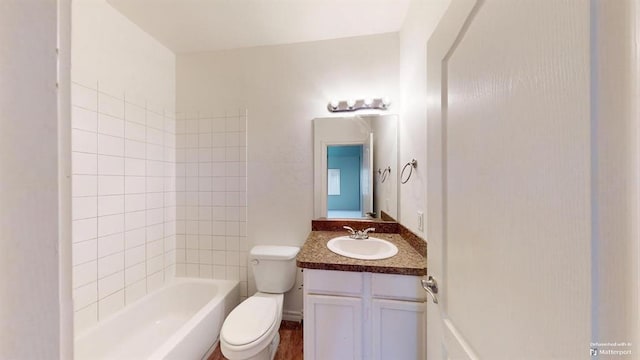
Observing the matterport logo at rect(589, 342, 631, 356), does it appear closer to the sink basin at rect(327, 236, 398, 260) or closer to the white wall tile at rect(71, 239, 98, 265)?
the sink basin at rect(327, 236, 398, 260)

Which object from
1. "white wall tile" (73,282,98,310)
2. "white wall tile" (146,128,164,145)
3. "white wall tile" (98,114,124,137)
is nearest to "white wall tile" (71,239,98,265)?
"white wall tile" (73,282,98,310)

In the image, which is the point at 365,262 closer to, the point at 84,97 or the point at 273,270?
the point at 273,270

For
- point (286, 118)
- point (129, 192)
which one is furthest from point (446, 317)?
point (129, 192)

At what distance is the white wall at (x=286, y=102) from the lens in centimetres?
192

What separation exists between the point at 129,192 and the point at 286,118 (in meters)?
1.33

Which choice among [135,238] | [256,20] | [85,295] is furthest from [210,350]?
[256,20]

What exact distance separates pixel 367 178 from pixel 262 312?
125cm

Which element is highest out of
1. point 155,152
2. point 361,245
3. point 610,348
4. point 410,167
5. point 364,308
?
point 155,152

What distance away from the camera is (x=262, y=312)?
4.96 ft

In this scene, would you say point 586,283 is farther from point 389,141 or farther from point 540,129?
point 389,141

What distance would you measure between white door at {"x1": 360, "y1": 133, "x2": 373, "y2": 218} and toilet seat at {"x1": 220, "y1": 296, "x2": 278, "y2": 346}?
99 cm

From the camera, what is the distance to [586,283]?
306mm

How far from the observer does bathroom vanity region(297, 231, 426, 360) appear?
1.12 m

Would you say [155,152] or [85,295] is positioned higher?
[155,152]
